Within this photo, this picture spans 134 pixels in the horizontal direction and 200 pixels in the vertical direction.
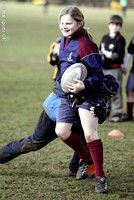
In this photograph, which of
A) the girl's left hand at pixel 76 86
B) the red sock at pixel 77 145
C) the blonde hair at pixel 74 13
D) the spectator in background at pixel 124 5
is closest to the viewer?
the girl's left hand at pixel 76 86

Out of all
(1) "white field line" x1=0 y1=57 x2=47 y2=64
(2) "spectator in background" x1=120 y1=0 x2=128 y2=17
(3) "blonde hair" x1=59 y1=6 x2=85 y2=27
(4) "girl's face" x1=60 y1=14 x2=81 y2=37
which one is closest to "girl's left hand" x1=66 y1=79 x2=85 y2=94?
(4) "girl's face" x1=60 y1=14 x2=81 y2=37

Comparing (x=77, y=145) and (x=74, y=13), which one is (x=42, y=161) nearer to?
(x=77, y=145)

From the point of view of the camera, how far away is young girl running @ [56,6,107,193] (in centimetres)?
439

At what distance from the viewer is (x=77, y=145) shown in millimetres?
4789

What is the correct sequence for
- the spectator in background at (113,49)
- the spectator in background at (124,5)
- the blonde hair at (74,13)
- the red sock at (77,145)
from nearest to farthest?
the blonde hair at (74,13) → the red sock at (77,145) → the spectator in background at (113,49) → the spectator in background at (124,5)

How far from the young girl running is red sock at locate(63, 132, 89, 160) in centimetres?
7

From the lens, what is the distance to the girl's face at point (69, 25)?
14.7 ft

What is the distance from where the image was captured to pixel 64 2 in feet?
196

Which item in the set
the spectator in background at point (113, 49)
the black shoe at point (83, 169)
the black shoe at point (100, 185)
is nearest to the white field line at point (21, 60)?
the spectator in background at point (113, 49)

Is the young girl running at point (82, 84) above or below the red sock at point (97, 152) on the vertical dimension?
above

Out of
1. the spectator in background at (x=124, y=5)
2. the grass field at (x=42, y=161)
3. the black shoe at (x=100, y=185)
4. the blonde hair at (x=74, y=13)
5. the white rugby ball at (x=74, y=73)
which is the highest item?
the blonde hair at (x=74, y=13)

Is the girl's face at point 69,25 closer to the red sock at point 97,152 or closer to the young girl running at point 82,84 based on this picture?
the young girl running at point 82,84

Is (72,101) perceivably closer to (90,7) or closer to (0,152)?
(0,152)

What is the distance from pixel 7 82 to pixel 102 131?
5056 mm
